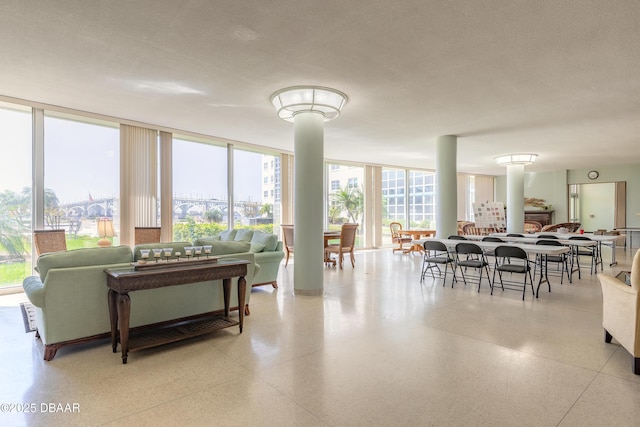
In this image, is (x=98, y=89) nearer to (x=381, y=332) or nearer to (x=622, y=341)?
(x=381, y=332)

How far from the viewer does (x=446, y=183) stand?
7.94m

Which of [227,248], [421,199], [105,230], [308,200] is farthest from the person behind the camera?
[421,199]

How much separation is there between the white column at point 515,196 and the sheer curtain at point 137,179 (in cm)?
1010

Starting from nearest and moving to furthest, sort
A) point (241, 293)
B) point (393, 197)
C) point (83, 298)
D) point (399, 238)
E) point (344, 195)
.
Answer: point (83, 298) → point (241, 293) → point (399, 238) → point (344, 195) → point (393, 197)

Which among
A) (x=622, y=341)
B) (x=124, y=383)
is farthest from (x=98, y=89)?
(x=622, y=341)

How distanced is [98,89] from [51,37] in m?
1.57

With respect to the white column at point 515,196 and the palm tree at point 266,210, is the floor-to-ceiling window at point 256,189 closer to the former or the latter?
the palm tree at point 266,210

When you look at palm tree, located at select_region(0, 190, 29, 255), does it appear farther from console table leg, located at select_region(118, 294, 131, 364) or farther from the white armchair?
the white armchair

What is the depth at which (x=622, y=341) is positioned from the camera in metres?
2.90

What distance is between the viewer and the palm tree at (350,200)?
12.1m

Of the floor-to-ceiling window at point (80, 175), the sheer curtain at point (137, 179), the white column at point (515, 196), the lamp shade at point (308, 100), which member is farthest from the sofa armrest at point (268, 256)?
the white column at point (515, 196)

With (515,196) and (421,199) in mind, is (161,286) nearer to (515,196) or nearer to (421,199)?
(515,196)

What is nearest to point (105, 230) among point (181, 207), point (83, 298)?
point (181, 207)

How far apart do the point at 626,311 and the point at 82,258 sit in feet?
15.5
